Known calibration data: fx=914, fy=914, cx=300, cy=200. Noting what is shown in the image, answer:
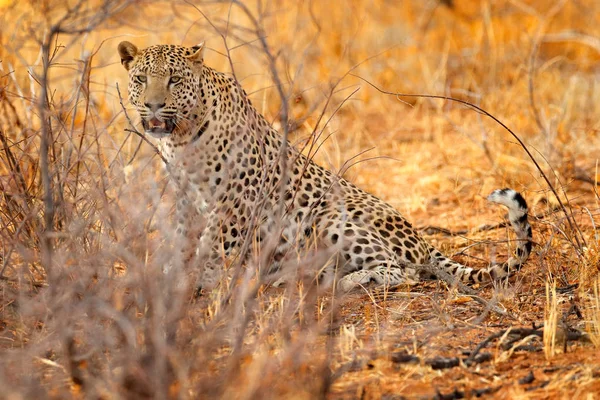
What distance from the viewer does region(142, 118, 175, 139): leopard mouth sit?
18.2 ft

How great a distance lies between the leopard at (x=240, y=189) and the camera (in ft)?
18.2

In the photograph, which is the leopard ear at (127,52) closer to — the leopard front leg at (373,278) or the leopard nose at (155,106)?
the leopard nose at (155,106)

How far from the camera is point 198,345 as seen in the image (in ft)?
10.7

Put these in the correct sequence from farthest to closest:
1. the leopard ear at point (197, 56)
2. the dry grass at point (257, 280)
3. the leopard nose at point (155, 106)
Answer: the leopard ear at point (197, 56), the leopard nose at point (155, 106), the dry grass at point (257, 280)

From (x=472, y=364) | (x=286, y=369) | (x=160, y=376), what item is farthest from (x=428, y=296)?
(x=160, y=376)

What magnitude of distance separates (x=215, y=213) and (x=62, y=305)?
1957 mm

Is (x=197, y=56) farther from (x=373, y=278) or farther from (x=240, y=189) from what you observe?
(x=373, y=278)

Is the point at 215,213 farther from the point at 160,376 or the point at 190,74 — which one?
the point at 160,376

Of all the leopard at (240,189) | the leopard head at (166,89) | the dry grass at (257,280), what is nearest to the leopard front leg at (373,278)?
the leopard at (240,189)

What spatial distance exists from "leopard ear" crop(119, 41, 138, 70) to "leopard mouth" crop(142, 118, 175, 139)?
1.59ft

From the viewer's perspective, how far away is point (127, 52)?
5.83 m

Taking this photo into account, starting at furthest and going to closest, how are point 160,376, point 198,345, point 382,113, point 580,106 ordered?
1. point 382,113
2. point 580,106
3. point 198,345
4. point 160,376

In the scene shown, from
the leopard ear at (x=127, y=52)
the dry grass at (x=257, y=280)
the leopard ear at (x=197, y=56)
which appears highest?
the leopard ear at (x=127, y=52)

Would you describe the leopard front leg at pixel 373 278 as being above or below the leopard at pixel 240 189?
below
